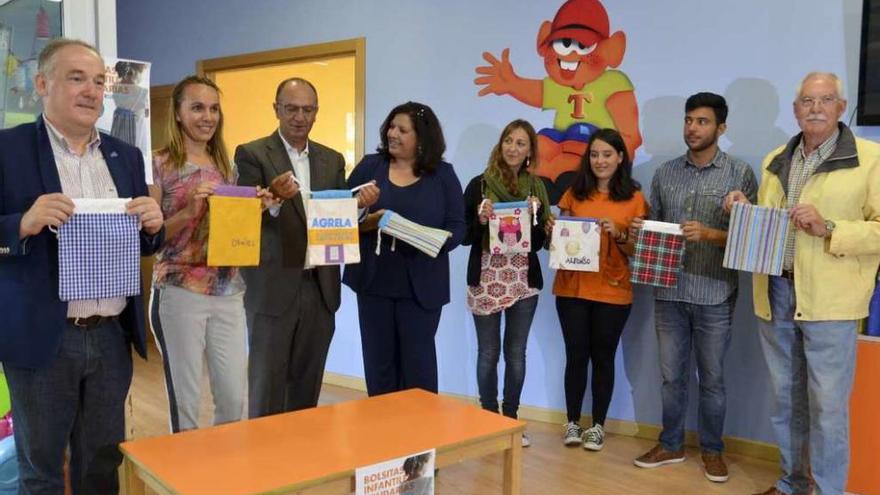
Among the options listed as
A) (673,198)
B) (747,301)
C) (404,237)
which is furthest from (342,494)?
(747,301)

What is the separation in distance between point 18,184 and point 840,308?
2.74m

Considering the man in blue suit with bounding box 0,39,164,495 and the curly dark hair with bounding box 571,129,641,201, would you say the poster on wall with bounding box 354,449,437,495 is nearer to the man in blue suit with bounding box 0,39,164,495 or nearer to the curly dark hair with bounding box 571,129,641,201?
the man in blue suit with bounding box 0,39,164,495

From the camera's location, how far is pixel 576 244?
341 cm

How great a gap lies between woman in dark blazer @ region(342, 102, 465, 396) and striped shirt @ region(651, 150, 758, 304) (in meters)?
1.09

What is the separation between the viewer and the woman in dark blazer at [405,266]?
290cm

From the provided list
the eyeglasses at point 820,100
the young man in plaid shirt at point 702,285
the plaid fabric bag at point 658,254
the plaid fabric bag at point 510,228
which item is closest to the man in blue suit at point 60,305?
the plaid fabric bag at point 510,228

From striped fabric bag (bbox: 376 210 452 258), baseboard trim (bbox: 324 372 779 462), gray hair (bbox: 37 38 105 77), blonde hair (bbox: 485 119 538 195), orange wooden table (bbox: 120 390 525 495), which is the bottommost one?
baseboard trim (bbox: 324 372 779 462)

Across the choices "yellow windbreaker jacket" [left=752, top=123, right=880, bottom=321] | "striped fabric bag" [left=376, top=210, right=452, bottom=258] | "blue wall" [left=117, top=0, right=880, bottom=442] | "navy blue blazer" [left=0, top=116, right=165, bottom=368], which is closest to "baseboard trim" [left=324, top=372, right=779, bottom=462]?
"blue wall" [left=117, top=0, right=880, bottom=442]

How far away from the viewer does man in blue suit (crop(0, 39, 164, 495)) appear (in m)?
1.81

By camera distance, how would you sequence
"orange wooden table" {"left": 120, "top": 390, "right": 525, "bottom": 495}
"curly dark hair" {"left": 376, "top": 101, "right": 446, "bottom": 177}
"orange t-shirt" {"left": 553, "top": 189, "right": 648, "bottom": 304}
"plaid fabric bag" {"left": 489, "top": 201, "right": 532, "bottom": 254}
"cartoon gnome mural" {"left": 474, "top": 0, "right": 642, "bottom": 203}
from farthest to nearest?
"cartoon gnome mural" {"left": 474, "top": 0, "right": 642, "bottom": 203}, "orange t-shirt" {"left": 553, "top": 189, "right": 648, "bottom": 304}, "plaid fabric bag" {"left": 489, "top": 201, "right": 532, "bottom": 254}, "curly dark hair" {"left": 376, "top": 101, "right": 446, "bottom": 177}, "orange wooden table" {"left": 120, "top": 390, "right": 525, "bottom": 495}

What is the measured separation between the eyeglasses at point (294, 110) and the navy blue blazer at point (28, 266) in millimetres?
961

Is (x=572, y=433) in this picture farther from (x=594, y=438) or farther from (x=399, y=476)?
(x=399, y=476)

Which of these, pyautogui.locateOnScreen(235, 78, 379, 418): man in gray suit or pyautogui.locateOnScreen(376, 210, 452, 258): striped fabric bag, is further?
pyautogui.locateOnScreen(376, 210, 452, 258): striped fabric bag

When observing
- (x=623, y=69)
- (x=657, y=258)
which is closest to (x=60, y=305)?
(x=657, y=258)
